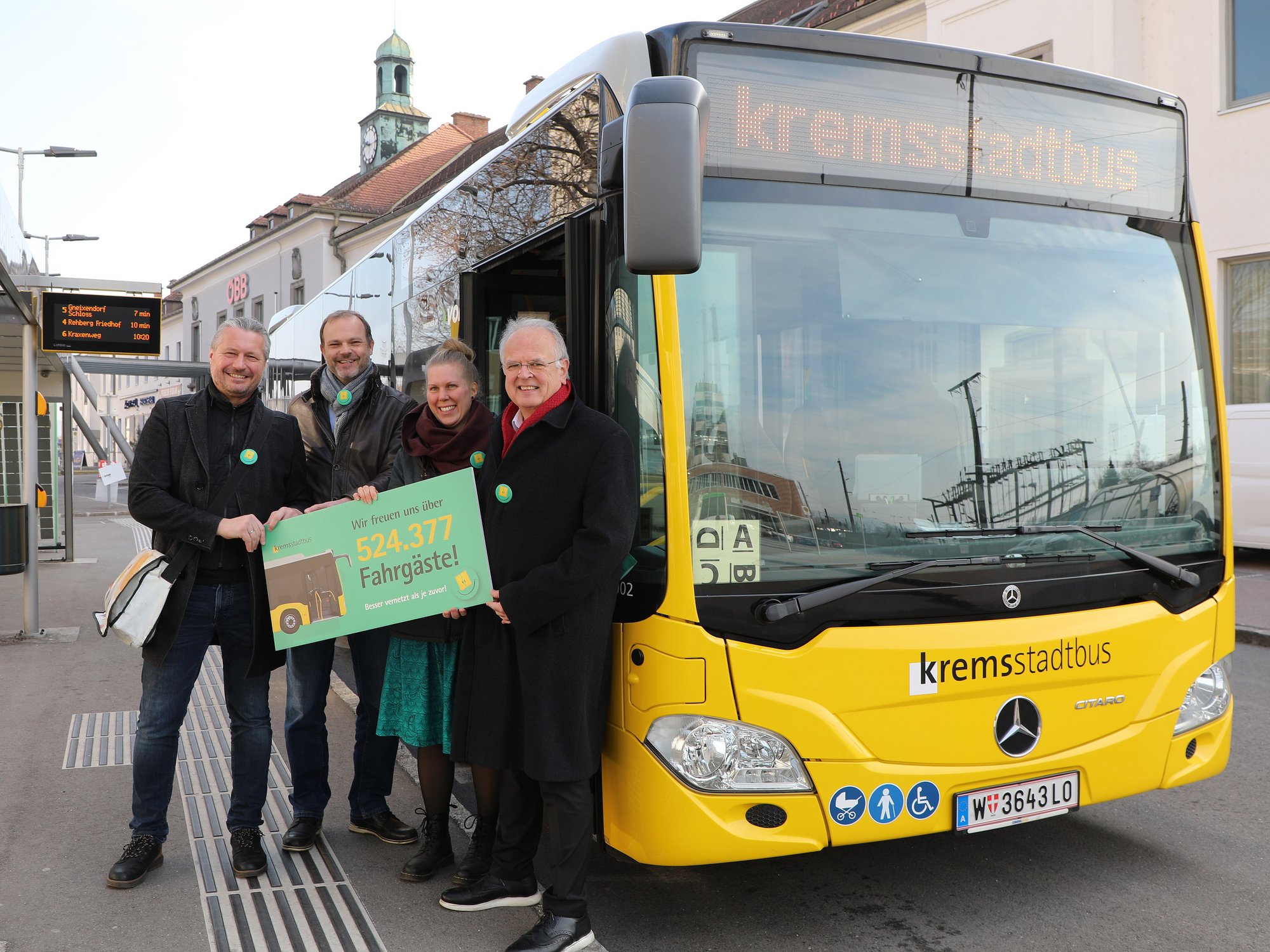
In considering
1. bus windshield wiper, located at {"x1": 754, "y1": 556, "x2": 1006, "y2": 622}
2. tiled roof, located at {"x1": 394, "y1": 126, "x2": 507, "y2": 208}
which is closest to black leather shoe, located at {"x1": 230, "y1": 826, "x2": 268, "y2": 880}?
bus windshield wiper, located at {"x1": 754, "y1": 556, "x2": 1006, "y2": 622}

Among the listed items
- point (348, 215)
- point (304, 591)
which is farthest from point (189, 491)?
point (348, 215)

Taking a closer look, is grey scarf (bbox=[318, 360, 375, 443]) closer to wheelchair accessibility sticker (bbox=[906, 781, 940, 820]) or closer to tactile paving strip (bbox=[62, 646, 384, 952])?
tactile paving strip (bbox=[62, 646, 384, 952])

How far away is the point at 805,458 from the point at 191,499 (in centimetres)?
219

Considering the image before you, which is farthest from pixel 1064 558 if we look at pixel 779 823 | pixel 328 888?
pixel 328 888

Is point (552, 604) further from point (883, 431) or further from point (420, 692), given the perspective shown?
point (883, 431)

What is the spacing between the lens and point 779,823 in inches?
124

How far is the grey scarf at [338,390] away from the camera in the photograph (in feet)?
13.9

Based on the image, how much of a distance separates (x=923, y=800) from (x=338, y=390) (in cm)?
263

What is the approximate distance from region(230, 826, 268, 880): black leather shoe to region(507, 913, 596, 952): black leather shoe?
114 centimetres

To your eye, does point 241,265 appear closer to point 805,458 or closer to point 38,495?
point 38,495

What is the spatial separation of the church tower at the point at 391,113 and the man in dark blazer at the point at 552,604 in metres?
45.8

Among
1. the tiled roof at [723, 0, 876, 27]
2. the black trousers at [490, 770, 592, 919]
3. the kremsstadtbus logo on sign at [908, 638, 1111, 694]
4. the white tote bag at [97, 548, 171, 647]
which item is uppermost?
the tiled roof at [723, 0, 876, 27]

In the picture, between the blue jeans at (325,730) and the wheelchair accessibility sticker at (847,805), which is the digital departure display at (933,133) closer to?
the wheelchair accessibility sticker at (847,805)

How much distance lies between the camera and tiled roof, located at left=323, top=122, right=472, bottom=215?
40281 mm
